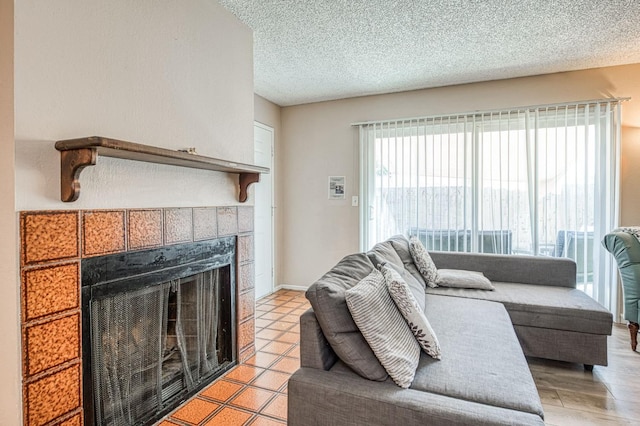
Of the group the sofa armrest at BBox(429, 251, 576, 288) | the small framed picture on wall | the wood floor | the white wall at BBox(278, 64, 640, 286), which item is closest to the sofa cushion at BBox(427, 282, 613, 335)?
the sofa armrest at BBox(429, 251, 576, 288)

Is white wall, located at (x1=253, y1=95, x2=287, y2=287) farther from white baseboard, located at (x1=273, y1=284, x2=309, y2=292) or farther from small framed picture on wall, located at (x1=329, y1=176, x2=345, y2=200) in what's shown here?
small framed picture on wall, located at (x1=329, y1=176, x2=345, y2=200)

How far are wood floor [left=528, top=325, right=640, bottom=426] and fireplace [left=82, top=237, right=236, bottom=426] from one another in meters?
2.04

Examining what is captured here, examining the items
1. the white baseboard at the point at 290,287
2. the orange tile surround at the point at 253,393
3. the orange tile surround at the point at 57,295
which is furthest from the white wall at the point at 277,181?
the orange tile surround at the point at 57,295

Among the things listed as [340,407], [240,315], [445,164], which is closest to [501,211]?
[445,164]

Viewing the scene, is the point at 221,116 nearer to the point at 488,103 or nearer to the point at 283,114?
the point at 283,114

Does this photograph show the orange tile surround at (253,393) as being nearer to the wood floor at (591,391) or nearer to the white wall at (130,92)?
the white wall at (130,92)

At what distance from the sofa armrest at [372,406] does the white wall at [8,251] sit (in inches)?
39.8

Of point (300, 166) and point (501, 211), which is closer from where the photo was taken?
point (501, 211)

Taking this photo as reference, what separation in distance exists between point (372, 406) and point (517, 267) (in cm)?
247

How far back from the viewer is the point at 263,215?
13.9ft

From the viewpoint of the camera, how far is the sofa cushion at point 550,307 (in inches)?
90.2

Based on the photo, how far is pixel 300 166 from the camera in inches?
179

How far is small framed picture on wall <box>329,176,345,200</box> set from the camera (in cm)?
434

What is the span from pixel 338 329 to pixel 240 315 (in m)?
1.36
